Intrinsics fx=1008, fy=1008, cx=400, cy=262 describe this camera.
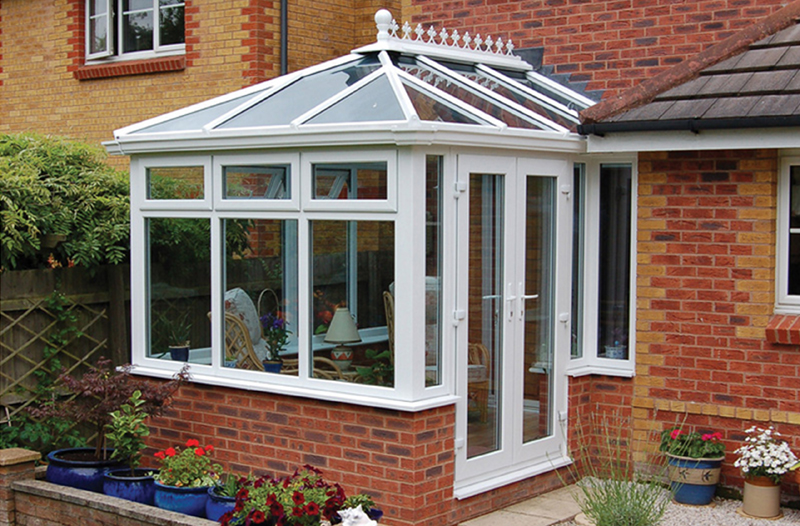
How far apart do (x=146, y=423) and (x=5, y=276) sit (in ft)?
5.08

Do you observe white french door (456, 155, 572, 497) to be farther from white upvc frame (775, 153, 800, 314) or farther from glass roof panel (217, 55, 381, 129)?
white upvc frame (775, 153, 800, 314)

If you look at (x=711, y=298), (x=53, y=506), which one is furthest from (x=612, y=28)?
(x=53, y=506)

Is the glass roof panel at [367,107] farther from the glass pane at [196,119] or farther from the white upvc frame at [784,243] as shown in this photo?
the white upvc frame at [784,243]

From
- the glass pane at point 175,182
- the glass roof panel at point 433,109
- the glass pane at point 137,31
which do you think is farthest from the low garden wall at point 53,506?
the glass pane at point 137,31

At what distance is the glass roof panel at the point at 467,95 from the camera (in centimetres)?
700

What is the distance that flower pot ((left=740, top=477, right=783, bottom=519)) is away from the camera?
6.82 meters

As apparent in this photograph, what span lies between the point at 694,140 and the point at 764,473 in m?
2.32

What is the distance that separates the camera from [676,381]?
7.43 m

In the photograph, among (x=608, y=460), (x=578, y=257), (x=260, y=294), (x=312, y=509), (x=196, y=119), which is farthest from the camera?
(x=578, y=257)

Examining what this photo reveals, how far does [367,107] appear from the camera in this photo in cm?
659

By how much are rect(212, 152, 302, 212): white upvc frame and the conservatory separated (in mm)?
12

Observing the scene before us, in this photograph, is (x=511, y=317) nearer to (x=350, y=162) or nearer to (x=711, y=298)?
(x=711, y=298)

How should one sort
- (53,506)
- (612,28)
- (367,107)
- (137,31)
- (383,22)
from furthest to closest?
(137,31), (612,28), (383,22), (53,506), (367,107)

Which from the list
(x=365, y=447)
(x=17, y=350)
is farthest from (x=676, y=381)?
(x=17, y=350)
